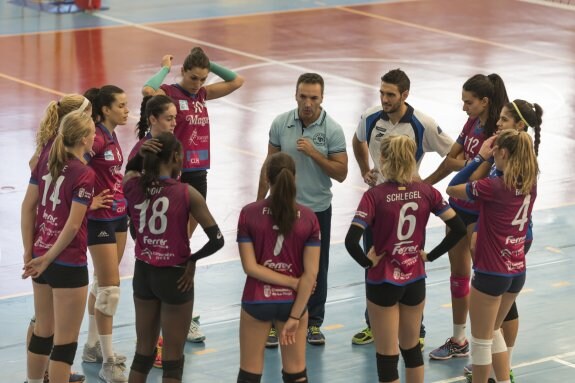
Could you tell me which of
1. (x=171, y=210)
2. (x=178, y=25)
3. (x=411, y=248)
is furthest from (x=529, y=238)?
(x=178, y=25)

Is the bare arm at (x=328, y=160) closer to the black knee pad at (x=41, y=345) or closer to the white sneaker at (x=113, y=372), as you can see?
the white sneaker at (x=113, y=372)

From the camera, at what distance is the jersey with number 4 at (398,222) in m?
7.99

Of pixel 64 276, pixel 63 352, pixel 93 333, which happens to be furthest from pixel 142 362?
pixel 93 333

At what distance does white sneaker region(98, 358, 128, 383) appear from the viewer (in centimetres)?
903

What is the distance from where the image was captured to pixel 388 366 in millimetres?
8188

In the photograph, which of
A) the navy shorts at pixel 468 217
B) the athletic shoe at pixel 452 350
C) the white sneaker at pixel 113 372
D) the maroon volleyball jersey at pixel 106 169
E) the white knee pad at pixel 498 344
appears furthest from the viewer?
the athletic shoe at pixel 452 350

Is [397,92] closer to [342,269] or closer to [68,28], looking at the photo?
[342,269]

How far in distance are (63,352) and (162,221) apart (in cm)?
123

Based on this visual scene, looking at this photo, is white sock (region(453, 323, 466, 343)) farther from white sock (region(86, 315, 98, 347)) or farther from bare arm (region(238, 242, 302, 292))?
white sock (region(86, 315, 98, 347))

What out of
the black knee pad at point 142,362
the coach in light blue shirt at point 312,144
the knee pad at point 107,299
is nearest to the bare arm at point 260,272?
the black knee pad at point 142,362

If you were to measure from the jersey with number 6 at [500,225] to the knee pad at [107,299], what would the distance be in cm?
277

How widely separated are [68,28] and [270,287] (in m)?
18.5

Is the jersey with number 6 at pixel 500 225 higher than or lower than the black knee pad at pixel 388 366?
higher

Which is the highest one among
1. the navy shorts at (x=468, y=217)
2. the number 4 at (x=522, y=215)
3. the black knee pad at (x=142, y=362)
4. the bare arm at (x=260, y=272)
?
the number 4 at (x=522, y=215)
